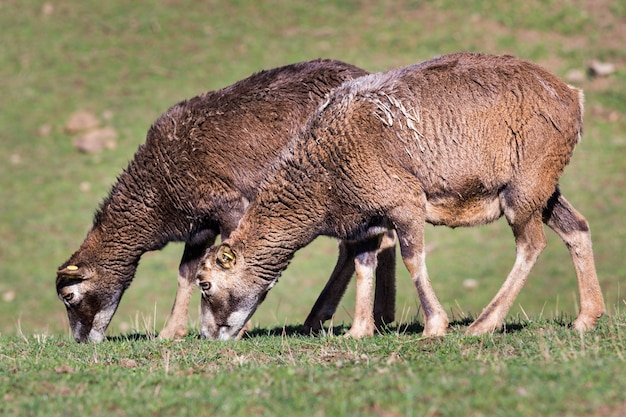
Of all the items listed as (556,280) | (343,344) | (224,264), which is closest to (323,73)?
(224,264)

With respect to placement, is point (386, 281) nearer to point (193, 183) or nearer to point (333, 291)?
point (333, 291)

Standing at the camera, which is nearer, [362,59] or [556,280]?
[556,280]

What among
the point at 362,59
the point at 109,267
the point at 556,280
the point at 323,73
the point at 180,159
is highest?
the point at 362,59

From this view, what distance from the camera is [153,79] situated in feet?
81.7

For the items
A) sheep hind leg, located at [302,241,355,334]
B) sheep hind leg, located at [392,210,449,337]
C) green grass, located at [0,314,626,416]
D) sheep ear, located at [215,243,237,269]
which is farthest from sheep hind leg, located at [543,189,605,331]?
sheep ear, located at [215,243,237,269]

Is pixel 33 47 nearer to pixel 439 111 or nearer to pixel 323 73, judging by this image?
pixel 323 73

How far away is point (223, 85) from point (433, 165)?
16.0 meters

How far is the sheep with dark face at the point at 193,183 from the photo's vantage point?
394 inches

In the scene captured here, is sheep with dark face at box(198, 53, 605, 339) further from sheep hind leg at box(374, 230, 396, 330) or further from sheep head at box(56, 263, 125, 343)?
sheep head at box(56, 263, 125, 343)

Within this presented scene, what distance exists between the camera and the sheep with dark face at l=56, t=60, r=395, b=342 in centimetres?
1000

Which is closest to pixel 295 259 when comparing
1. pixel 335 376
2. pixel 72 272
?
pixel 72 272

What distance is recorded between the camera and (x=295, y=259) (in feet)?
65.4

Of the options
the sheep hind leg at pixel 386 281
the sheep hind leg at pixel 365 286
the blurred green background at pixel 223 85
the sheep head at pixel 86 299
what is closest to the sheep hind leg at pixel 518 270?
the sheep hind leg at pixel 365 286

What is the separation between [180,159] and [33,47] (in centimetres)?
1768
